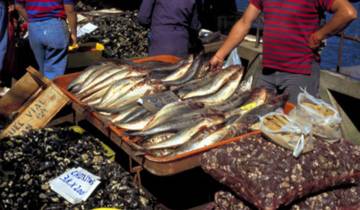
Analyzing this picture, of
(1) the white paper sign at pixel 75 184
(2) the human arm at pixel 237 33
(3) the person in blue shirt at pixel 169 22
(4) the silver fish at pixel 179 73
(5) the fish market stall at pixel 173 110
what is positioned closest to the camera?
(1) the white paper sign at pixel 75 184

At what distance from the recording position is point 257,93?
5180 millimetres

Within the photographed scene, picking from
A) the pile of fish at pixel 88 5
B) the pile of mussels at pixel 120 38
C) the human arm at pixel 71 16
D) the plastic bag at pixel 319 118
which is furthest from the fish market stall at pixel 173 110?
Result: the pile of fish at pixel 88 5

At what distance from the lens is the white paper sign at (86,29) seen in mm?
10367

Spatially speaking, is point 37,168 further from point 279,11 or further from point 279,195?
point 279,11

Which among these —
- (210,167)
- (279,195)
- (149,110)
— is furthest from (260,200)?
(149,110)

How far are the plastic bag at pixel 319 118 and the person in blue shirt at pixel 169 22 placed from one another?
10.2ft

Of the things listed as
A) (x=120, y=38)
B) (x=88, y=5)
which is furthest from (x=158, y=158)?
(x=88, y=5)

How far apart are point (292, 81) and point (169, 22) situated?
2.41 metres

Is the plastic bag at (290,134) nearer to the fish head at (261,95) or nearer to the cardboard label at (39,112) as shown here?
the fish head at (261,95)

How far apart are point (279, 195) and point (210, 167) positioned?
0.66 meters

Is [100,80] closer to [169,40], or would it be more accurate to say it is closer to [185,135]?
[169,40]

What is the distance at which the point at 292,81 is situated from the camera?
17.6ft

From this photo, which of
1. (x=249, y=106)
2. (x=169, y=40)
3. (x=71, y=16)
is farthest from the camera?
(x=71, y=16)

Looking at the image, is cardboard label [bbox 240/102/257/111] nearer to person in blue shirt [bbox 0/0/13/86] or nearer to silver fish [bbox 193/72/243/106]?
silver fish [bbox 193/72/243/106]
